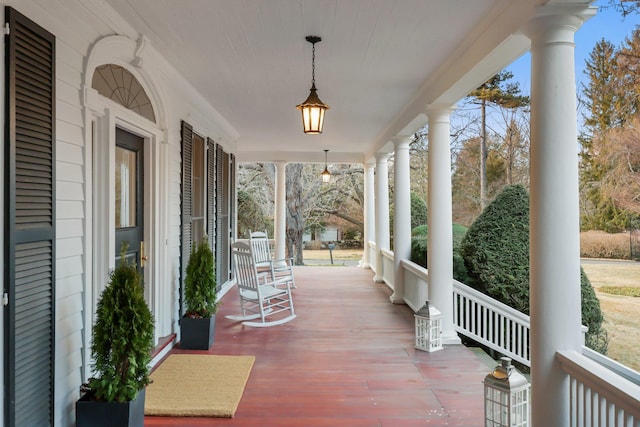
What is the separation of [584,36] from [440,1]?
4939mm

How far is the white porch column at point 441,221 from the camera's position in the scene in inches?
180

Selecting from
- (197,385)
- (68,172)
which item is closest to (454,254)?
(197,385)

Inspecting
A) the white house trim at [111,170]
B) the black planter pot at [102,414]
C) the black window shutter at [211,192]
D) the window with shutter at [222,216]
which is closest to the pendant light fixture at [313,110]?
the white house trim at [111,170]

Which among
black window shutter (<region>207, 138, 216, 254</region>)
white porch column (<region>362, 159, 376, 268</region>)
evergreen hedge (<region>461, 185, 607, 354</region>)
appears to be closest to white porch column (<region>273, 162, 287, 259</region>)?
white porch column (<region>362, 159, 376, 268</region>)

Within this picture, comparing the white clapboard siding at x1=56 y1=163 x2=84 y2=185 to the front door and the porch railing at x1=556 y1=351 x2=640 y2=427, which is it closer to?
the front door

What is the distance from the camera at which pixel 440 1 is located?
2.72 meters

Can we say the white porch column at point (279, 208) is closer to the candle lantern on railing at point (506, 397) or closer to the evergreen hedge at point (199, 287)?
the evergreen hedge at point (199, 287)

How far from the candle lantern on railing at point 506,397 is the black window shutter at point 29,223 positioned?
224 centimetres

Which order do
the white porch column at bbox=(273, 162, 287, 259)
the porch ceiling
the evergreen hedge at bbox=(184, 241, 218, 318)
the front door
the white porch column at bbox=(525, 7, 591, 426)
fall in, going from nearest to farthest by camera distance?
the white porch column at bbox=(525, 7, 591, 426), the porch ceiling, the front door, the evergreen hedge at bbox=(184, 241, 218, 318), the white porch column at bbox=(273, 162, 287, 259)

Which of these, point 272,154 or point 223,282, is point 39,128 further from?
point 272,154

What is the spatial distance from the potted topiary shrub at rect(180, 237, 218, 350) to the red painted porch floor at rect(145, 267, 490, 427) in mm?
154

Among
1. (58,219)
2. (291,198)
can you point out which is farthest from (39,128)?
(291,198)

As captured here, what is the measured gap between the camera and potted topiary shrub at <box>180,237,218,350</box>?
4254 mm

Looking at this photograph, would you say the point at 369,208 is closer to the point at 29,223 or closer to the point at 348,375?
the point at 348,375
